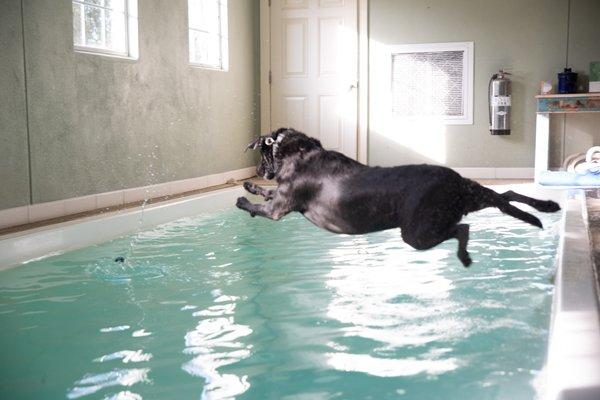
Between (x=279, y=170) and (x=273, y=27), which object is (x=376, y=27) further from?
(x=279, y=170)

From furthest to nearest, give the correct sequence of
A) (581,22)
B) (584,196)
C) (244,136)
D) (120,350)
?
(244,136) < (581,22) < (584,196) < (120,350)

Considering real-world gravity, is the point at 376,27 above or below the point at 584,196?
above

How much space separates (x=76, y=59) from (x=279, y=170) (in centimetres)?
366

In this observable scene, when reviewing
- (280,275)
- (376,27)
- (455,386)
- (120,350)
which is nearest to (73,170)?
(280,275)

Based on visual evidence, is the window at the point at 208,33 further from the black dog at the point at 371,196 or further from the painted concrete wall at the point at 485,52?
the black dog at the point at 371,196

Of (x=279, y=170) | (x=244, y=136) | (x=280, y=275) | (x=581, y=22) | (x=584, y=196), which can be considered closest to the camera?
(x=279, y=170)

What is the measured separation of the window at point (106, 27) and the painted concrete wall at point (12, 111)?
2.46 feet

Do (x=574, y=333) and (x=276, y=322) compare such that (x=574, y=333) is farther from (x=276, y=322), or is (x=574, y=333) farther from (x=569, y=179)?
(x=569, y=179)

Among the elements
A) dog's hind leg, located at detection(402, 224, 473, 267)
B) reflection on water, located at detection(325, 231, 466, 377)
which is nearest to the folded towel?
reflection on water, located at detection(325, 231, 466, 377)

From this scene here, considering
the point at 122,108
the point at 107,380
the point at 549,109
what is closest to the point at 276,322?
the point at 107,380

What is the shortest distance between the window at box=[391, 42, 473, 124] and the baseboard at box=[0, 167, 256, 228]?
242cm

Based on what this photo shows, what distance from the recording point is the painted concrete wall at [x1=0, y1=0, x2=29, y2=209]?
4.69 m

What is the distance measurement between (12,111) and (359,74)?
499 centimetres

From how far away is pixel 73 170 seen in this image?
5.47 m
